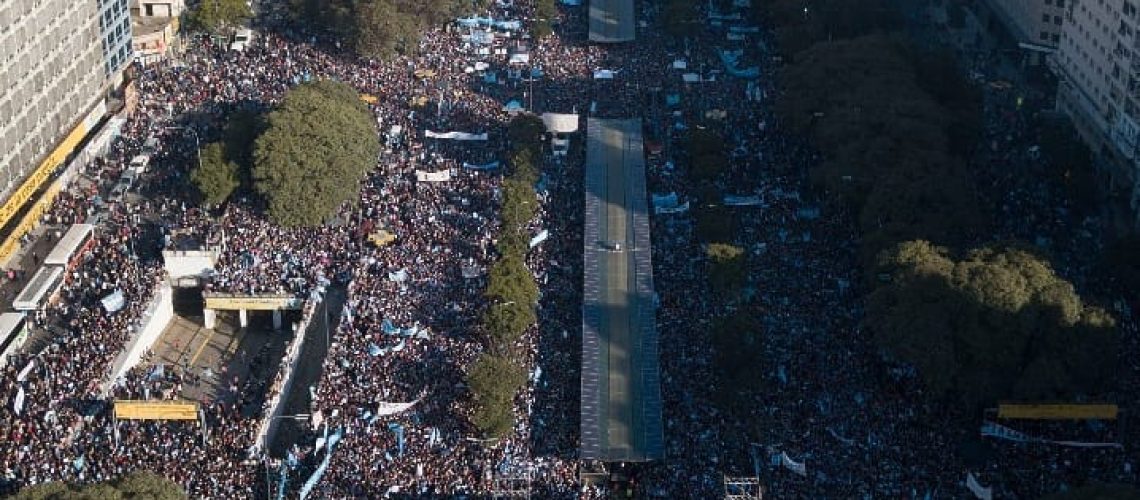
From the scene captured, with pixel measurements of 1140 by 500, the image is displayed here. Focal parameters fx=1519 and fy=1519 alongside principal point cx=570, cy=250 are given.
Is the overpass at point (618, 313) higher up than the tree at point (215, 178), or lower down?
lower down

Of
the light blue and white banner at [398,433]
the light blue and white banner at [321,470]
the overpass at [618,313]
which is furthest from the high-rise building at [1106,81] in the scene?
the light blue and white banner at [321,470]

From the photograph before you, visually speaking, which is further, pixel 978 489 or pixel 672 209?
pixel 672 209

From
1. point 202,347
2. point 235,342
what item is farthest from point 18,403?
point 235,342

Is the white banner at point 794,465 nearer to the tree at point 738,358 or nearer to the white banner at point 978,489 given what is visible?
the tree at point 738,358

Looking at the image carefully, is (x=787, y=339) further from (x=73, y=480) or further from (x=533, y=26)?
(x=533, y=26)

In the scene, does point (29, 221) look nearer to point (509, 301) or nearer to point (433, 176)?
point (433, 176)

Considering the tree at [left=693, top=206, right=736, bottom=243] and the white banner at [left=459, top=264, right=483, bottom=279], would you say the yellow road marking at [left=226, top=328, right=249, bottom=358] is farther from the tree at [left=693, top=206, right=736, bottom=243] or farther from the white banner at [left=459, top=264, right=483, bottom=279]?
the tree at [left=693, top=206, right=736, bottom=243]

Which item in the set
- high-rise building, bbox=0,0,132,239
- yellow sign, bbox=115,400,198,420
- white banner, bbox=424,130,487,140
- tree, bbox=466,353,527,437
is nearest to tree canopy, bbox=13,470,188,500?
yellow sign, bbox=115,400,198,420
